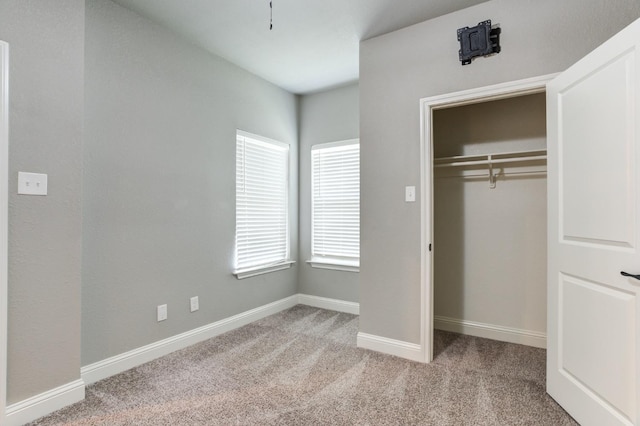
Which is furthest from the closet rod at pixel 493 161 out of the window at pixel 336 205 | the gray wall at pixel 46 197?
the gray wall at pixel 46 197

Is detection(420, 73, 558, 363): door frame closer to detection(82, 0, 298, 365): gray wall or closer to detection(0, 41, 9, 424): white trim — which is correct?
detection(82, 0, 298, 365): gray wall

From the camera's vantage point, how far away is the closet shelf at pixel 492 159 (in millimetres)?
3031

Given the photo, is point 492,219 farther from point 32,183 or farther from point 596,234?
point 32,183

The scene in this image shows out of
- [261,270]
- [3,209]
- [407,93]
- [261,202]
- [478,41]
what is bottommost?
[261,270]

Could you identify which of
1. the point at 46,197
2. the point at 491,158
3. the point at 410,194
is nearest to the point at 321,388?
the point at 410,194

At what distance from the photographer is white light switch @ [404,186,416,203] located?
2.78m

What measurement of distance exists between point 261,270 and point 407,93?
92.6 inches

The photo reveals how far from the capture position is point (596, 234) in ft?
5.95

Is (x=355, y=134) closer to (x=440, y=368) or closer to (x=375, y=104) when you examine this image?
(x=375, y=104)

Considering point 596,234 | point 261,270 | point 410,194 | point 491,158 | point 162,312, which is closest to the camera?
point 596,234

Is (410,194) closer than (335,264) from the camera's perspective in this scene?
Yes

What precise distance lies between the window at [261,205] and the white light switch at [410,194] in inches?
69.1

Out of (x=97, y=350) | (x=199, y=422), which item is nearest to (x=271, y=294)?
(x=97, y=350)

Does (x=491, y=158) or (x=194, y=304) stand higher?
(x=491, y=158)
